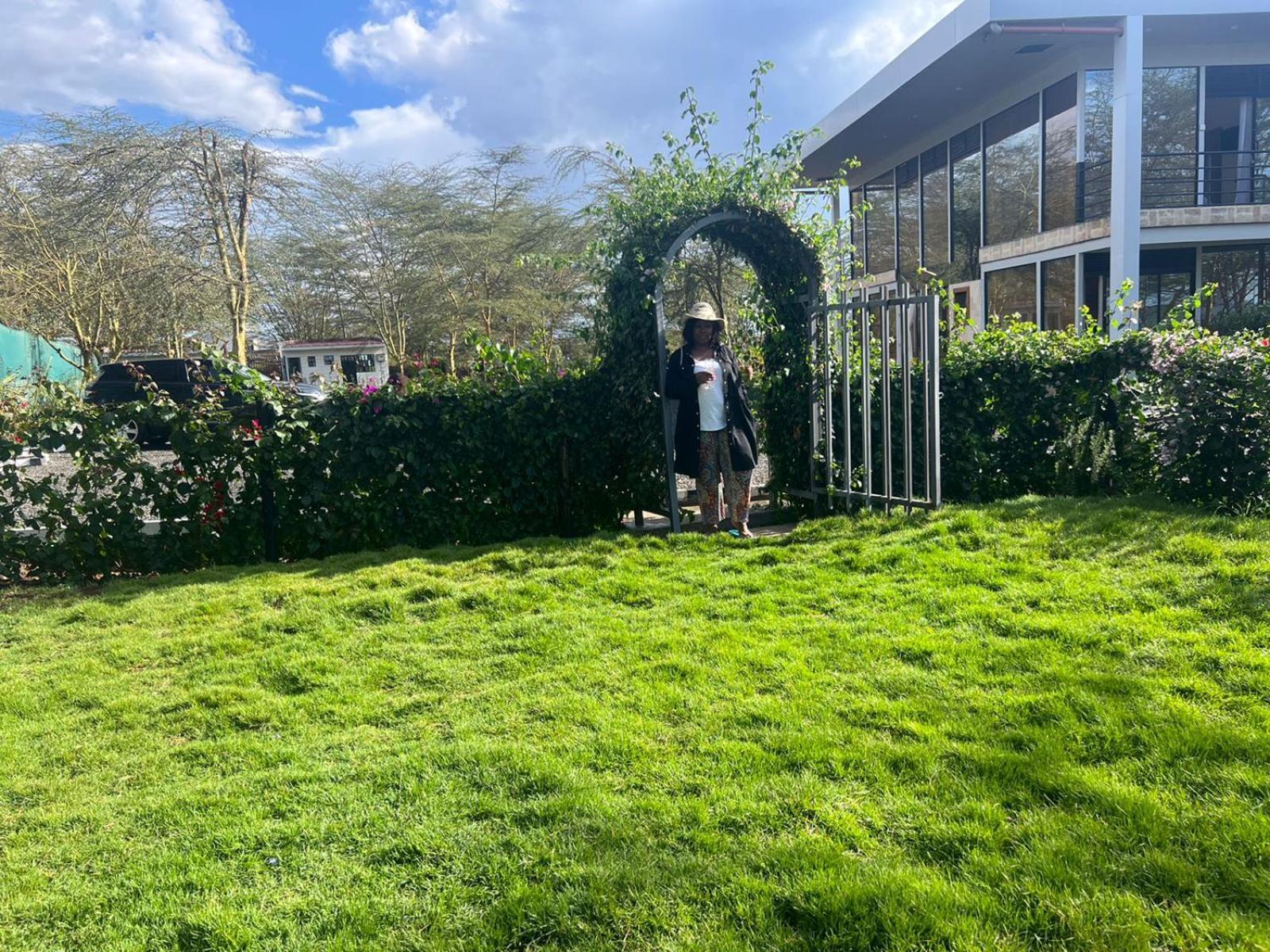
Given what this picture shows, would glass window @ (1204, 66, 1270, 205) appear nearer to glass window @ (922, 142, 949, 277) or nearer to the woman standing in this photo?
glass window @ (922, 142, 949, 277)

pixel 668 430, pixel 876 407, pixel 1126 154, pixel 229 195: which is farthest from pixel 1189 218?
pixel 229 195

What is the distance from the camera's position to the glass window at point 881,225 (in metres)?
21.3

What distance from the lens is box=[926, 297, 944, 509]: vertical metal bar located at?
586 centimetres

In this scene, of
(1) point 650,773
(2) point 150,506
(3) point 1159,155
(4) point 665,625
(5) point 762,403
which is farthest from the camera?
(3) point 1159,155

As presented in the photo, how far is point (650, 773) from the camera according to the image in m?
2.77

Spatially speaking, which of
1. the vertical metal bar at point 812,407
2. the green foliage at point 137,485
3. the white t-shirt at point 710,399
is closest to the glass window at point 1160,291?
the vertical metal bar at point 812,407

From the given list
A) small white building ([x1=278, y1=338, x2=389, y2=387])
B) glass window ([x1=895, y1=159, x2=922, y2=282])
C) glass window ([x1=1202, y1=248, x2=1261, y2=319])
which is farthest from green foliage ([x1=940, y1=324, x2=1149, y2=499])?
small white building ([x1=278, y1=338, x2=389, y2=387])

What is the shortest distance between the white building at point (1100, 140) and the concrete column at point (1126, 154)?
22 millimetres

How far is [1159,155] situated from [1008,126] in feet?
9.99

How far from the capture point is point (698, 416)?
6316 millimetres

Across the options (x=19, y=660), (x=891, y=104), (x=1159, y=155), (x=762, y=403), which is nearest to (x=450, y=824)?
(x=19, y=660)

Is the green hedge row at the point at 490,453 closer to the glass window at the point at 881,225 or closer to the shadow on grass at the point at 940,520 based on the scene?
the shadow on grass at the point at 940,520

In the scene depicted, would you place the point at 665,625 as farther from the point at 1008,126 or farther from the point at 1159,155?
the point at 1008,126

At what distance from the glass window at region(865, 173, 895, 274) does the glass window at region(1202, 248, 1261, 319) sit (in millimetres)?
7264
